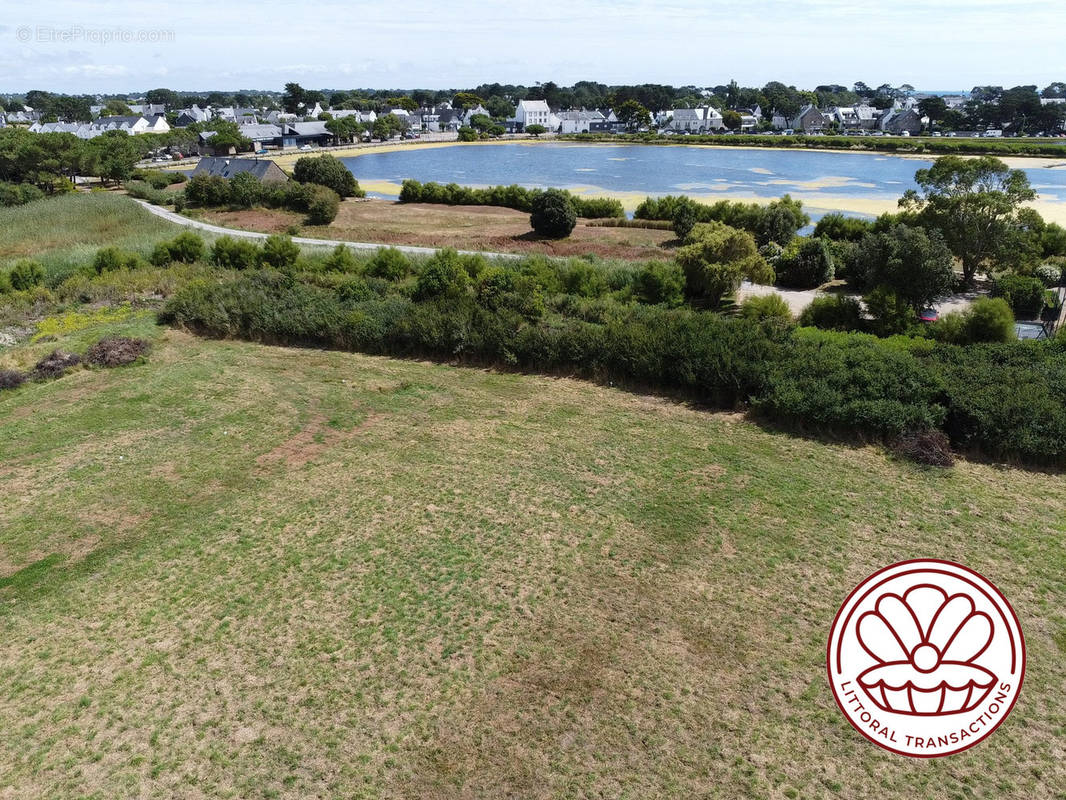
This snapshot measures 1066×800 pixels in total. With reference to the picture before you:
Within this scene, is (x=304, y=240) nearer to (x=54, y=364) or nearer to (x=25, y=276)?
(x=25, y=276)

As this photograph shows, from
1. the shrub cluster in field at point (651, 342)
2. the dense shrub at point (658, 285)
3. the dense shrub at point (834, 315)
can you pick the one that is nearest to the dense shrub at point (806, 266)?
the shrub cluster in field at point (651, 342)

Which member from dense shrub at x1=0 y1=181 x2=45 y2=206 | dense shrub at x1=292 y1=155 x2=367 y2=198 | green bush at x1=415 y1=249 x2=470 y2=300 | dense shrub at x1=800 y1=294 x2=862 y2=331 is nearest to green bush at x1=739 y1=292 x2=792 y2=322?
dense shrub at x1=800 y1=294 x2=862 y2=331

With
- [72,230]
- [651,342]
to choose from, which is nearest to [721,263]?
[651,342]

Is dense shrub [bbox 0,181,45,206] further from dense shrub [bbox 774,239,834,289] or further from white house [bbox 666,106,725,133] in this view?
white house [bbox 666,106,725,133]

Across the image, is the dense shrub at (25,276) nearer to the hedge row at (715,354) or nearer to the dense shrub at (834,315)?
the hedge row at (715,354)

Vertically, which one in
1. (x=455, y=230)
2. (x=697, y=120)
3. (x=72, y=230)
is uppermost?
(x=697, y=120)

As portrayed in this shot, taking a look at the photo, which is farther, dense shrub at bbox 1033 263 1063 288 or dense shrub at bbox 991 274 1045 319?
dense shrub at bbox 1033 263 1063 288

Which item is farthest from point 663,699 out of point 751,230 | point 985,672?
point 751,230
